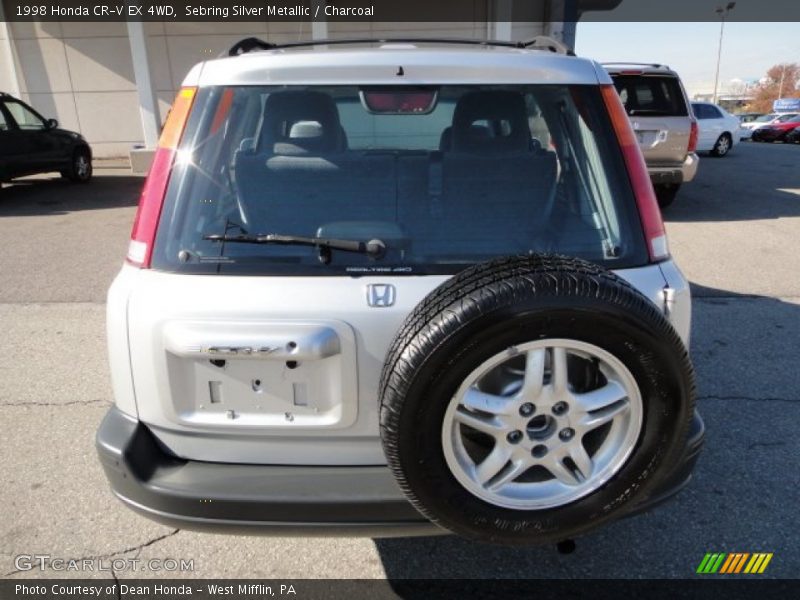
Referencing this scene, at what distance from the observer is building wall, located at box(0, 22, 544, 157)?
1473cm

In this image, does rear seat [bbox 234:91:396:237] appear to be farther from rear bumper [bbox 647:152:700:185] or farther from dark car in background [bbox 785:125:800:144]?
dark car in background [bbox 785:125:800:144]

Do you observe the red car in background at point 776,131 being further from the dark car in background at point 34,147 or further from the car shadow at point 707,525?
the car shadow at point 707,525

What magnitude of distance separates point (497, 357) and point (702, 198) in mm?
10380

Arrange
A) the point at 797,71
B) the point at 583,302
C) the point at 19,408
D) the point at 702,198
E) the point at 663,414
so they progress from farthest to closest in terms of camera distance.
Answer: the point at 797,71, the point at 702,198, the point at 19,408, the point at 663,414, the point at 583,302

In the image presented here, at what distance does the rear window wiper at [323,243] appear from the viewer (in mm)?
1906

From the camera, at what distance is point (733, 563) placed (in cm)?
238

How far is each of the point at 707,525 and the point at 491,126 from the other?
1.88m

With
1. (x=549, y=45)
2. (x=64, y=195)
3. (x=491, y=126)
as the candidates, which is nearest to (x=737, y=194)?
(x=549, y=45)

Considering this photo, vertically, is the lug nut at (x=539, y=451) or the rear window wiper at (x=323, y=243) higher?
the rear window wiper at (x=323, y=243)

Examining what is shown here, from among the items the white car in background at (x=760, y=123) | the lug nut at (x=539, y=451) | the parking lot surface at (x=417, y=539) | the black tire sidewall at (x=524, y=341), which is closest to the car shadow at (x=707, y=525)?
the parking lot surface at (x=417, y=539)

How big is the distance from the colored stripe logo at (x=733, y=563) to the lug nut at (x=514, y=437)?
1149mm

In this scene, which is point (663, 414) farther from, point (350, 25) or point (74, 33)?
point (74, 33)

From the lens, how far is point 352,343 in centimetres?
185

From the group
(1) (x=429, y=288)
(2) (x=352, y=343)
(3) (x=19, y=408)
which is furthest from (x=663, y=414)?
(3) (x=19, y=408)
